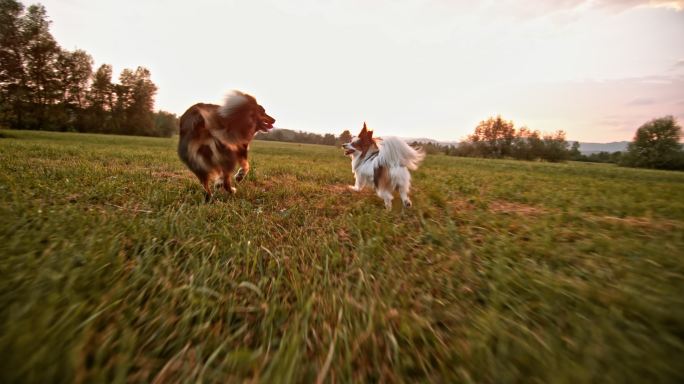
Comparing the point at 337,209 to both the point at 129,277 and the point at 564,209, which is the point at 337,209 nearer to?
the point at 129,277

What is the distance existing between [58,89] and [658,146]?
89.6 metres

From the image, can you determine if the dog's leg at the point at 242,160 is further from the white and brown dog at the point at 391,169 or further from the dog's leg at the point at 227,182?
the white and brown dog at the point at 391,169

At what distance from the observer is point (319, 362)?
37.7 inches

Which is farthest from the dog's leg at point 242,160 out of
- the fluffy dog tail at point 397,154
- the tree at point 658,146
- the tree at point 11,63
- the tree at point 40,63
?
the tree at point 658,146

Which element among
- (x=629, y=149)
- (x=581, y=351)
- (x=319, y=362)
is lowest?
(x=319, y=362)

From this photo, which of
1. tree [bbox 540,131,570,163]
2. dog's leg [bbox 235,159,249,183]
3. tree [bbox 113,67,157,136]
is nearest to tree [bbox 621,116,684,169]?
tree [bbox 540,131,570,163]

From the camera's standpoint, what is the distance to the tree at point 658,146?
132ft

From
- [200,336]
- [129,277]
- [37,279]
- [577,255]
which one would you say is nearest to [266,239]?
[129,277]

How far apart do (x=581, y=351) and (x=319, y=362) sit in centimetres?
106

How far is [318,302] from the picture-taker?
1310 millimetres

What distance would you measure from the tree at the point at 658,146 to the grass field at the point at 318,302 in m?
63.5

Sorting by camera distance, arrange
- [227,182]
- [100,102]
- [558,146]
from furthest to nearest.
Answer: [558,146]
[100,102]
[227,182]

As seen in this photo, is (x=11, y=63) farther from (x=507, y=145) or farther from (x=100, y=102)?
(x=507, y=145)

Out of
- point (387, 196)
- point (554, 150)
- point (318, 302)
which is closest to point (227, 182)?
point (387, 196)
